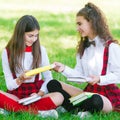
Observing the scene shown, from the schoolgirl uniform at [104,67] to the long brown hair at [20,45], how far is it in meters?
0.36

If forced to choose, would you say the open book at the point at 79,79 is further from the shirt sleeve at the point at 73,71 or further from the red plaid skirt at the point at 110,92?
the red plaid skirt at the point at 110,92

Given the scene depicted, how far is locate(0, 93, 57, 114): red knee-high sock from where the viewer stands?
210 inches

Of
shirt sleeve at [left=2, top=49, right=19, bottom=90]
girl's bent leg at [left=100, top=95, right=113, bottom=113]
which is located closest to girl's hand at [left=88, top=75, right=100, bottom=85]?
girl's bent leg at [left=100, top=95, right=113, bottom=113]

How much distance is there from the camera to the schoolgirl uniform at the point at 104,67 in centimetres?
545

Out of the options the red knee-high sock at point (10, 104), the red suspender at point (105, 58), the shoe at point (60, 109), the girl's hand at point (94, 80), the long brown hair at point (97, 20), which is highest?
the long brown hair at point (97, 20)

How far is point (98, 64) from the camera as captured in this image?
554cm

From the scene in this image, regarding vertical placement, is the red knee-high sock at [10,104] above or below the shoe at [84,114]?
above

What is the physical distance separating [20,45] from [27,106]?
0.63 meters

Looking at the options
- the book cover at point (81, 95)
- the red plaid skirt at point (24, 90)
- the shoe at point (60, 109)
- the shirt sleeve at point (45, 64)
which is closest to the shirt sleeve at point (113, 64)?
the book cover at point (81, 95)

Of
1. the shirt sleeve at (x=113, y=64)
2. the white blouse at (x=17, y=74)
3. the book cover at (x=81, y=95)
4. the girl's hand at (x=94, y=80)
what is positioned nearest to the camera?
the book cover at (x=81, y=95)

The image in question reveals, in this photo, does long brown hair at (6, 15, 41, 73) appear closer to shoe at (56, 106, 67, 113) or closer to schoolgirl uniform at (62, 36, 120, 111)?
schoolgirl uniform at (62, 36, 120, 111)

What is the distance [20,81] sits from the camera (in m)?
5.43

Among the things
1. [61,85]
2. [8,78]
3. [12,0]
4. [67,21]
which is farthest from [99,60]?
[12,0]

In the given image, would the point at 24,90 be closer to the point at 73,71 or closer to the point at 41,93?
the point at 41,93
